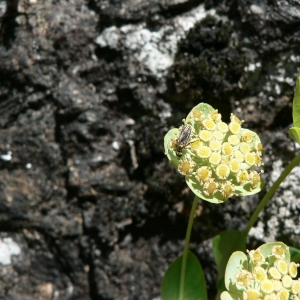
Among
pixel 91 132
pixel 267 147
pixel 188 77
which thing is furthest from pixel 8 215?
pixel 267 147

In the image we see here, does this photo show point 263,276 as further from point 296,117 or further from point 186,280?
point 296,117

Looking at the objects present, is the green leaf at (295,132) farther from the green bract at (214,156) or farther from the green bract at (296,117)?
the green bract at (214,156)

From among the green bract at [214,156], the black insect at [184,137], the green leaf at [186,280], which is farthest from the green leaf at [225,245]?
the black insect at [184,137]

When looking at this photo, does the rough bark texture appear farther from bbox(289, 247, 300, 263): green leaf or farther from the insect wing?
the insect wing

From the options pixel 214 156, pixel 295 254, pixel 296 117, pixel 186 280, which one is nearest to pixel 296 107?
pixel 296 117

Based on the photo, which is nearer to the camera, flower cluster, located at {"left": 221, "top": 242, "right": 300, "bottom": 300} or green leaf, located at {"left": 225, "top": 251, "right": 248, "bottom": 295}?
flower cluster, located at {"left": 221, "top": 242, "right": 300, "bottom": 300}

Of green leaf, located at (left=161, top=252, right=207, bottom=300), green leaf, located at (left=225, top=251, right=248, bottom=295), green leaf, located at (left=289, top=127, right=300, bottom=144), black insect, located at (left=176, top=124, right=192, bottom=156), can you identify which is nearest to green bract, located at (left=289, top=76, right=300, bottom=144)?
green leaf, located at (left=289, top=127, right=300, bottom=144)

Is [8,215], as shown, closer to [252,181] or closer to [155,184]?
[155,184]
